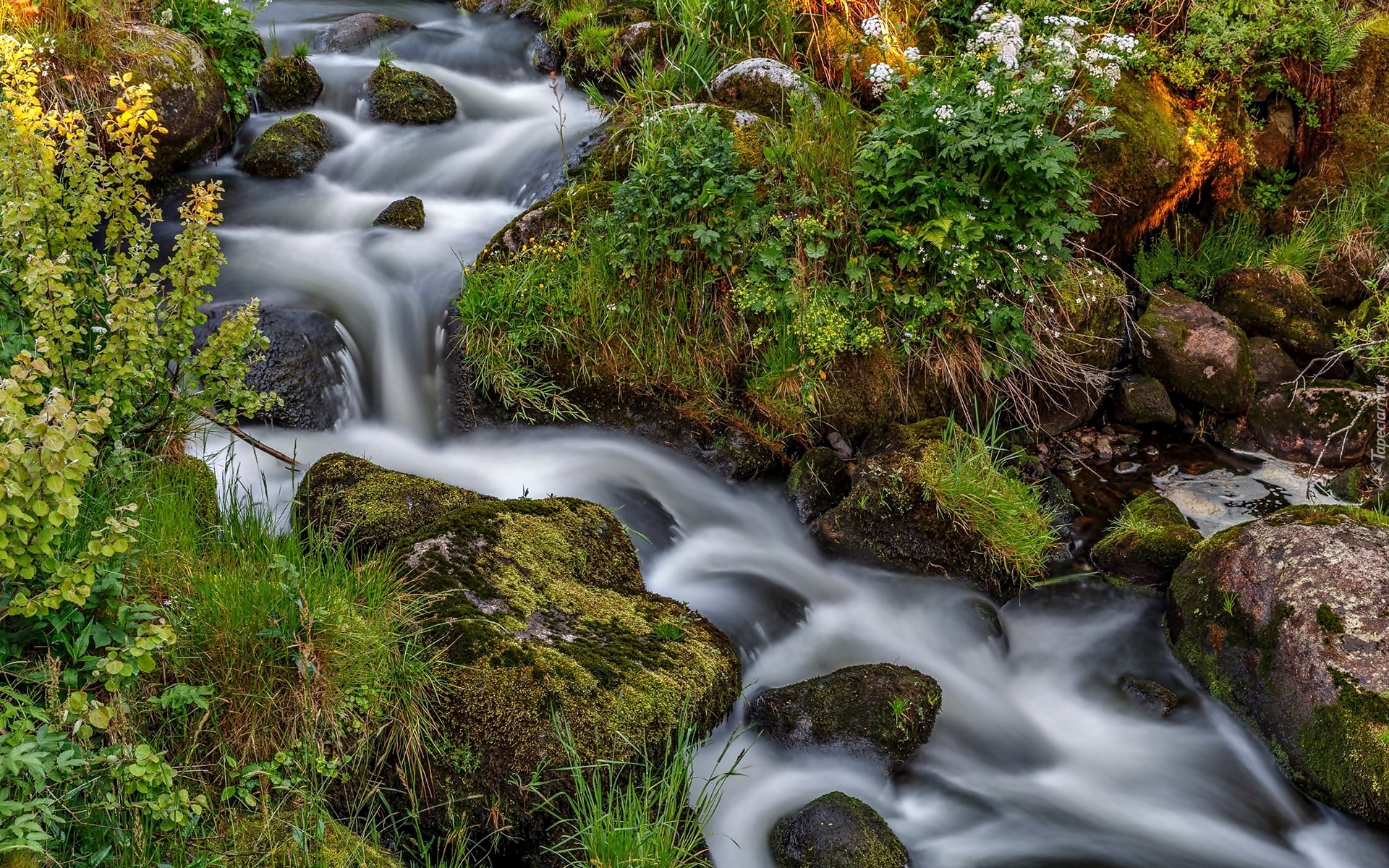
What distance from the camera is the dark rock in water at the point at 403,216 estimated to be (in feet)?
23.1

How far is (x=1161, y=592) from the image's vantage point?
5207mm

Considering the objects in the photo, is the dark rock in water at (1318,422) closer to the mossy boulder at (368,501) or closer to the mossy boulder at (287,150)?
the mossy boulder at (368,501)

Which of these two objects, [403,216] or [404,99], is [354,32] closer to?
[404,99]

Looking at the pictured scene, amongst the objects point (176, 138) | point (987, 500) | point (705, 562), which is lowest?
point (705, 562)

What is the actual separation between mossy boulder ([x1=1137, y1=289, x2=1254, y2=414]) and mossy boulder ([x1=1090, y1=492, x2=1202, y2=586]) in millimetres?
1559

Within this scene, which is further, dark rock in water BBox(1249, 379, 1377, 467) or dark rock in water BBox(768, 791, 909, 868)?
dark rock in water BBox(1249, 379, 1377, 467)

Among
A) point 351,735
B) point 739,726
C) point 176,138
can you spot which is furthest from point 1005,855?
point 176,138

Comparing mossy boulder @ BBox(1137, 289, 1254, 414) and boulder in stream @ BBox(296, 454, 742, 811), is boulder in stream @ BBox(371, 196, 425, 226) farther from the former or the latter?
mossy boulder @ BBox(1137, 289, 1254, 414)

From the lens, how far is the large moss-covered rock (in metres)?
6.97

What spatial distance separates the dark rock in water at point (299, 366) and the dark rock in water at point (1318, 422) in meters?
6.38

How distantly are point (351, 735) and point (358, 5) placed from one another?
9.41m

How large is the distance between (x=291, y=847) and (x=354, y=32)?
28.3ft

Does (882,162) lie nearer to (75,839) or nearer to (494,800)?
(494,800)

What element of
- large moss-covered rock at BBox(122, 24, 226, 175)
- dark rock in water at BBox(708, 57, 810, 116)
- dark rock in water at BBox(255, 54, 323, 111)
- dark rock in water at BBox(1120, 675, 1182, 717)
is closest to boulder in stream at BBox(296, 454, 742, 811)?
dark rock in water at BBox(1120, 675, 1182, 717)
